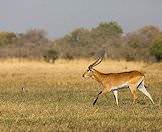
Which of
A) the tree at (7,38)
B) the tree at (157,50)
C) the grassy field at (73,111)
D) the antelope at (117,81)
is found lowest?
the grassy field at (73,111)

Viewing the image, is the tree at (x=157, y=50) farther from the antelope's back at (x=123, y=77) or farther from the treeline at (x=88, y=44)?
the antelope's back at (x=123, y=77)

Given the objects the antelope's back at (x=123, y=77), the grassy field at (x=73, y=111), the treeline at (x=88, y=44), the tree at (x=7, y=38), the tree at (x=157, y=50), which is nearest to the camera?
the grassy field at (x=73, y=111)

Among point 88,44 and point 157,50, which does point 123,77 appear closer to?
point 157,50

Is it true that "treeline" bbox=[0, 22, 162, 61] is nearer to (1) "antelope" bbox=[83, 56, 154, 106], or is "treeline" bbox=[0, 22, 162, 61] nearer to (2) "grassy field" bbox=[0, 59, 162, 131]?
(2) "grassy field" bbox=[0, 59, 162, 131]

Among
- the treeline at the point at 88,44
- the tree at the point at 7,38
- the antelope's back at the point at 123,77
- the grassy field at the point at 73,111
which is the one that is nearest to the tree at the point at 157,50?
the treeline at the point at 88,44

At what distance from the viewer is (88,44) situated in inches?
3019

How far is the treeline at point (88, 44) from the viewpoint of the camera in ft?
168

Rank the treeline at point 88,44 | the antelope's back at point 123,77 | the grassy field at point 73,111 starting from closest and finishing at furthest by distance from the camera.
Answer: the grassy field at point 73,111, the antelope's back at point 123,77, the treeline at point 88,44

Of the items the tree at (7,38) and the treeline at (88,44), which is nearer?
the treeline at (88,44)

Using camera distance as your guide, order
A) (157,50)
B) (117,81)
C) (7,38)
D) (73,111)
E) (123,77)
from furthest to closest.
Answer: (7,38) → (157,50) → (123,77) → (117,81) → (73,111)

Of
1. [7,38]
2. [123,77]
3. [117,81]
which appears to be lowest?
[117,81]

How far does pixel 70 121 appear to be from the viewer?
11273 millimetres

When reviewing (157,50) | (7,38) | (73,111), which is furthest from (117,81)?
(7,38)

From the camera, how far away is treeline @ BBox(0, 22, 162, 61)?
2019 inches
